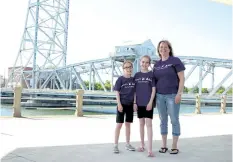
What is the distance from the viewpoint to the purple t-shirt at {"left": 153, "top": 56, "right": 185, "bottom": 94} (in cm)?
371

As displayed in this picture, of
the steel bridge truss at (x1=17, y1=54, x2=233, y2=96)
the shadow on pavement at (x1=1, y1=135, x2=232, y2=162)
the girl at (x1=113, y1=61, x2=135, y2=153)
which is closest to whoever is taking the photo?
the shadow on pavement at (x1=1, y1=135, x2=232, y2=162)

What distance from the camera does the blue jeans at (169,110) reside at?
12.2 ft

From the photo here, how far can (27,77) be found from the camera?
5988 centimetres

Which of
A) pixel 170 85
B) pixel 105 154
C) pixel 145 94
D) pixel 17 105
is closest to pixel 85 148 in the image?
pixel 105 154

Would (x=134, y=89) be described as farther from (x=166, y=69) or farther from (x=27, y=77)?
(x=27, y=77)

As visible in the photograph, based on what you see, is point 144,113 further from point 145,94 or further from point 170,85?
point 170,85

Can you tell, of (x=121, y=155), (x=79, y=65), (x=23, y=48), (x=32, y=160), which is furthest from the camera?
(x=23, y=48)

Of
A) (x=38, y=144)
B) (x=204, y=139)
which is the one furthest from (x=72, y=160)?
(x=204, y=139)

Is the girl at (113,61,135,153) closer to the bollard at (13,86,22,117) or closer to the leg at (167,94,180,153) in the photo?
the leg at (167,94,180,153)

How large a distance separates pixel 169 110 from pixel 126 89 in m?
0.63

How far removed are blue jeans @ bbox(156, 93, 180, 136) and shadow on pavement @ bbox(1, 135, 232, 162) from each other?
0.31 meters

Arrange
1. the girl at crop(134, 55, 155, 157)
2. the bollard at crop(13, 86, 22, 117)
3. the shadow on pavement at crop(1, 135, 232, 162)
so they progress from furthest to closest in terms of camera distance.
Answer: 1. the bollard at crop(13, 86, 22, 117)
2. the girl at crop(134, 55, 155, 157)
3. the shadow on pavement at crop(1, 135, 232, 162)

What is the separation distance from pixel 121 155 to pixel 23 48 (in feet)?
186

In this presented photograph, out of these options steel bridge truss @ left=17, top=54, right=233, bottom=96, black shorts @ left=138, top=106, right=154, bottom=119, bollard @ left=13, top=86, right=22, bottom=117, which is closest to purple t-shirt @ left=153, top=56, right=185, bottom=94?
black shorts @ left=138, top=106, right=154, bottom=119
